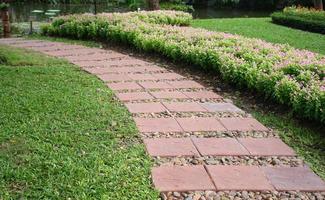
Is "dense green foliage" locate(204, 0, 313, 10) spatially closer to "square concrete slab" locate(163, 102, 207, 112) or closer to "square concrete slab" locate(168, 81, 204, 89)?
"square concrete slab" locate(168, 81, 204, 89)

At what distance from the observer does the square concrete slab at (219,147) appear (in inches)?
140

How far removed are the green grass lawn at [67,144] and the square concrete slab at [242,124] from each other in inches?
38.2

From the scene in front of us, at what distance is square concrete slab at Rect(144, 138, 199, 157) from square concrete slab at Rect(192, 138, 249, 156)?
0.07 meters

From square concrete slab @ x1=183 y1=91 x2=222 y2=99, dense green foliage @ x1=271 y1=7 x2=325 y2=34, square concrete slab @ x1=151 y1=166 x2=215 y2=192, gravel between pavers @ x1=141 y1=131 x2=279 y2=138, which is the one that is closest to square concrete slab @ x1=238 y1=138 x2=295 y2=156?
gravel between pavers @ x1=141 y1=131 x2=279 y2=138

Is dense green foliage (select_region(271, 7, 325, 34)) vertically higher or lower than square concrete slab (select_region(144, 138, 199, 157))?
higher

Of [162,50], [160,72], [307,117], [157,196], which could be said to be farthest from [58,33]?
[157,196]

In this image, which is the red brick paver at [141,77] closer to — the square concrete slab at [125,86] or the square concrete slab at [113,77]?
the square concrete slab at [113,77]

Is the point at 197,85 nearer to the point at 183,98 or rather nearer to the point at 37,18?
the point at 183,98

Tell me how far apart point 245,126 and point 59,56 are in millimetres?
4369

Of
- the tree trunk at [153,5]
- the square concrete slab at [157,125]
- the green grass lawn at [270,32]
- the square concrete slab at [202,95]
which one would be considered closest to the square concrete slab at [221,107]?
the square concrete slab at [202,95]

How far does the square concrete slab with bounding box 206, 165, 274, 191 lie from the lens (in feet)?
9.86

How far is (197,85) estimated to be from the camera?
5.74 meters

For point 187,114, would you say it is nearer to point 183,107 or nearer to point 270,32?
point 183,107

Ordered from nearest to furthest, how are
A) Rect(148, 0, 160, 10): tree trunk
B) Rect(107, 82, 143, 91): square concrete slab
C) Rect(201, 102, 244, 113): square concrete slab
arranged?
1. Rect(201, 102, 244, 113): square concrete slab
2. Rect(107, 82, 143, 91): square concrete slab
3. Rect(148, 0, 160, 10): tree trunk
